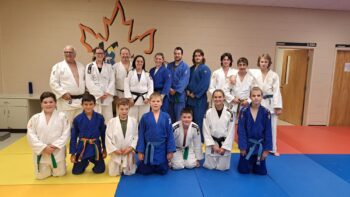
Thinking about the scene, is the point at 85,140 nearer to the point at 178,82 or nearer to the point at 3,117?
the point at 178,82

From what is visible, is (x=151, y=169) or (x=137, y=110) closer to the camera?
(x=151, y=169)

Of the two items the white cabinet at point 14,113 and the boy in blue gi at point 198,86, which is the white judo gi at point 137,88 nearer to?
the boy in blue gi at point 198,86

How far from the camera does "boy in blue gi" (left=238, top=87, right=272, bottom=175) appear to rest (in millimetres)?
3305

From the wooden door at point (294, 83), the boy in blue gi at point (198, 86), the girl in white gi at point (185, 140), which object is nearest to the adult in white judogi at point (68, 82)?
the girl in white gi at point (185, 140)

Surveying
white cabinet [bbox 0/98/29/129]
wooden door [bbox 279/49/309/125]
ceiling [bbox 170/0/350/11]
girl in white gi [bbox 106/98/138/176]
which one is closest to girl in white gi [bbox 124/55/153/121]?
girl in white gi [bbox 106/98/138/176]

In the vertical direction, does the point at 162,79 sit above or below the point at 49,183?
above

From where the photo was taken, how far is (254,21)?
600 cm

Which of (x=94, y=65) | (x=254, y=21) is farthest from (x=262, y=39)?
(x=94, y=65)

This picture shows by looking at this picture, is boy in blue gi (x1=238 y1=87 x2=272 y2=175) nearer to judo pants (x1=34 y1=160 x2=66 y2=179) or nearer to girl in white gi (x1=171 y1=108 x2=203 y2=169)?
girl in white gi (x1=171 y1=108 x2=203 y2=169)

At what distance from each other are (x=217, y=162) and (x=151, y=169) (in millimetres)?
923

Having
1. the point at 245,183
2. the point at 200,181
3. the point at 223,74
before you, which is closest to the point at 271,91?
the point at 223,74

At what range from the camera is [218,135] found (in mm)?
3428

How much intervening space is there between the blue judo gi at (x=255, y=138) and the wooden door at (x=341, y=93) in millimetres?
4350

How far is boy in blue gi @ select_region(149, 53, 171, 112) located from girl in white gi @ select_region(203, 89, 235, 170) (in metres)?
1.10
